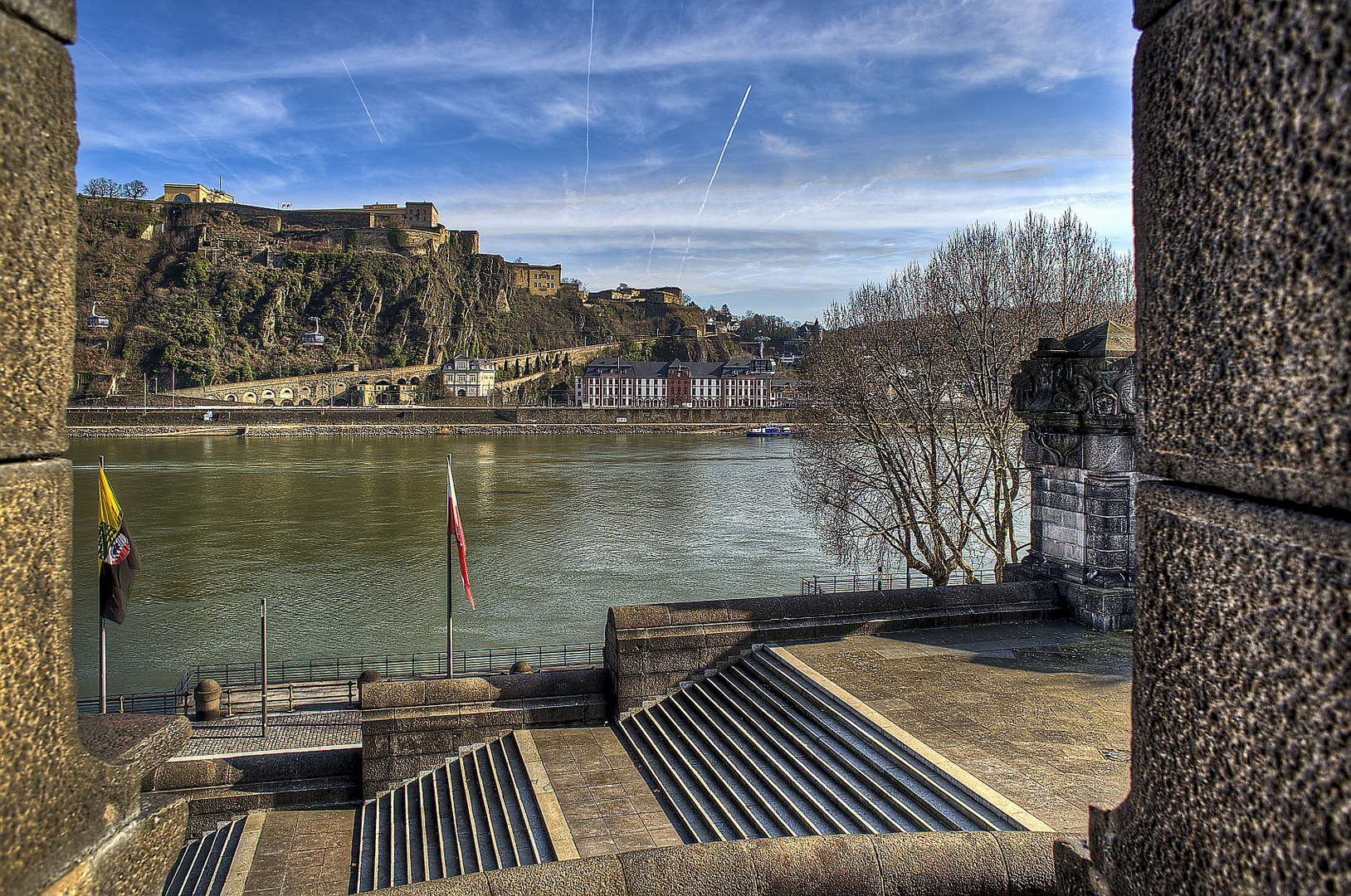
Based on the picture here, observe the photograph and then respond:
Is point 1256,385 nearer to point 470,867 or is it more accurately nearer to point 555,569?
point 470,867

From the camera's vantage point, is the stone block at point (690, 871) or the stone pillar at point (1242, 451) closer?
the stone pillar at point (1242, 451)

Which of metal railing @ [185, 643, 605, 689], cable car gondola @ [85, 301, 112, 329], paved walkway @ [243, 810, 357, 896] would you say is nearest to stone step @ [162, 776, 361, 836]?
paved walkway @ [243, 810, 357, 896]

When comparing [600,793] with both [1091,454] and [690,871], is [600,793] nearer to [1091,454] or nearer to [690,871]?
[690,871]

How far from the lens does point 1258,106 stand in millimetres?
1181

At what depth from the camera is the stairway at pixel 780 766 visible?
5691 mm

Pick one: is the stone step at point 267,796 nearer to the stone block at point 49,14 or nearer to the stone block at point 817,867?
the stone block at point 817,867

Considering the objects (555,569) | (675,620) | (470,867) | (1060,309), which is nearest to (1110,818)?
(470,867)

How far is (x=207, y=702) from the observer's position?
12430 mm

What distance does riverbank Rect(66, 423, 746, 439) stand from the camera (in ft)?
263

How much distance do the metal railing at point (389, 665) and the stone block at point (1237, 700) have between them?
13.7 meters

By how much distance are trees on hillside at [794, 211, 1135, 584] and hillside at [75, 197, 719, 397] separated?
10731cm

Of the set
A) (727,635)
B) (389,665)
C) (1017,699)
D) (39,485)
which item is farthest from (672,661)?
(389,665)

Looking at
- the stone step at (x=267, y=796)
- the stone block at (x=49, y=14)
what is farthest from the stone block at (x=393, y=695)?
the stone block at (x=49, y=14)

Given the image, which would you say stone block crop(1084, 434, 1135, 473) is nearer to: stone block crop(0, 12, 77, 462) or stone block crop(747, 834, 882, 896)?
stone block crop(747, 834, 882, 896)
